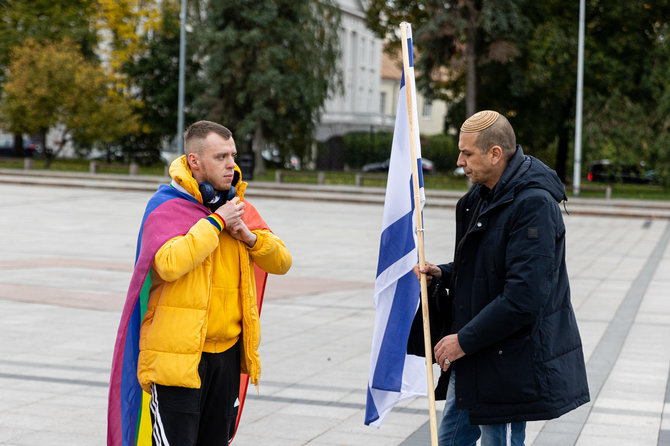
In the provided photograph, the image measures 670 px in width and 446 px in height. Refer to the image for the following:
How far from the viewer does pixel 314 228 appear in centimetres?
2103

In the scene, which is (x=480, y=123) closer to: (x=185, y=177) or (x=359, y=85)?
(x=185, y=177)

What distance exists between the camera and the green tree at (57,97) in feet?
137

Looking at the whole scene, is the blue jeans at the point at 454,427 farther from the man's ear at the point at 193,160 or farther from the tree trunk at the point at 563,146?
the tree trunk at the point at 563,146

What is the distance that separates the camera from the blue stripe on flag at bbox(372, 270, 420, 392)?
4363mm

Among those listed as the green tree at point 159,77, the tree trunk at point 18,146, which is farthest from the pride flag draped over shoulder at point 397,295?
the tree trunk at point 18,146

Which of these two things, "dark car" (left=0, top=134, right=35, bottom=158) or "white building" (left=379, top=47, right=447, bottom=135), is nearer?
"dark car" (left=0, top=134, right=35, bottom=158)

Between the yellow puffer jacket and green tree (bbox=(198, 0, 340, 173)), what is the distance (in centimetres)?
3842

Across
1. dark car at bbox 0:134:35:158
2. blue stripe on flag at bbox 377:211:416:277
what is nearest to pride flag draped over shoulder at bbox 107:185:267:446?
blue stripe on flag at bbox 377:211:416:277

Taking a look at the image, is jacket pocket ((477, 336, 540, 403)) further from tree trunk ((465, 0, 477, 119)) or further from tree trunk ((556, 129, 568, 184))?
tree trunk ((556, 129, 568, 184))

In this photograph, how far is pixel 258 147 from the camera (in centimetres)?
4419

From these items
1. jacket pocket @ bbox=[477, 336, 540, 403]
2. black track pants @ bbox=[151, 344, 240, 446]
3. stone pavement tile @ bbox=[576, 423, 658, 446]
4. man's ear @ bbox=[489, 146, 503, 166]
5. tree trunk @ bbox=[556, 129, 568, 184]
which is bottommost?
stone pavement tile @ bbox=[576, 423, 658, 446]

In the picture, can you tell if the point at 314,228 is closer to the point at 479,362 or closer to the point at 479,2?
the point at 479,362

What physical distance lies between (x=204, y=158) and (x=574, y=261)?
12913 millimetres

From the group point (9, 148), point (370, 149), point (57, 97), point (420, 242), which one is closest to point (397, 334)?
point (420, 242)
